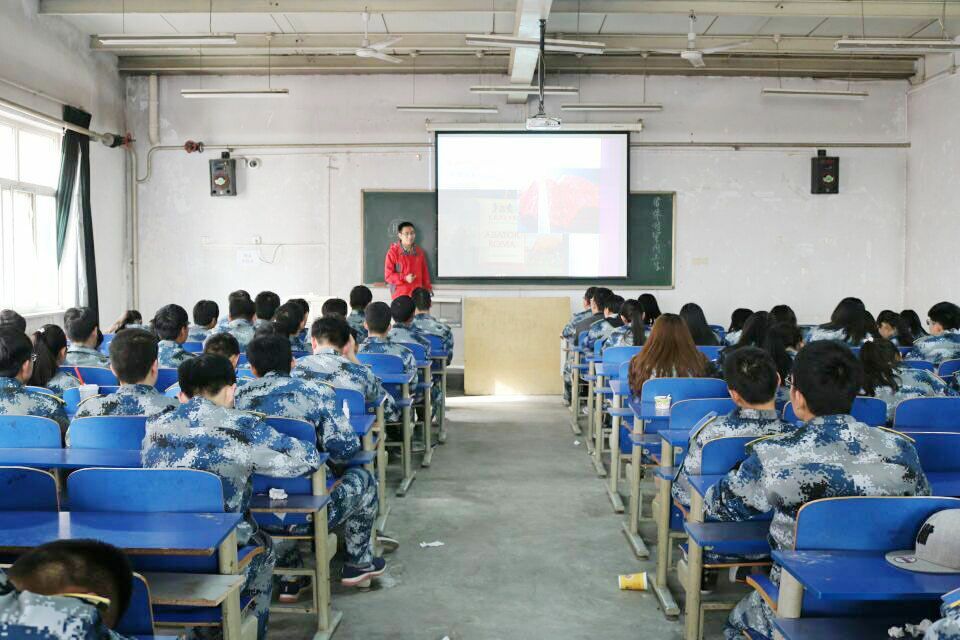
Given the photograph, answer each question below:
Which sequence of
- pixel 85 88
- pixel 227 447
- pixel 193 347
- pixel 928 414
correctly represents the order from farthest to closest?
1. pixel 85 88
2. pixel 193 347
3. pixel 928 414
4. pixel 227 447

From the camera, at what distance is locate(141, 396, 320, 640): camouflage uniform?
2.62 m

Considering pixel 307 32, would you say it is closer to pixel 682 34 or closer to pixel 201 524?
pixel 682 34

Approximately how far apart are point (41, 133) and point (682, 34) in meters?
6.73

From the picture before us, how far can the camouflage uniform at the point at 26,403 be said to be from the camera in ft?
11.1

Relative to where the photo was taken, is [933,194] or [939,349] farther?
[933,194]

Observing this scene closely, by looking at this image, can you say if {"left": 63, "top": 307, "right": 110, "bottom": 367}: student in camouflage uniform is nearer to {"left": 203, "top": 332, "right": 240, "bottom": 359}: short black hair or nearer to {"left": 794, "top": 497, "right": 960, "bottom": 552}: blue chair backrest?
{"left": 203, "top": 332, "right": 240, "bottom": 359}: short black hair

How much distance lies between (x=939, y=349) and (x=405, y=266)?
577 cm

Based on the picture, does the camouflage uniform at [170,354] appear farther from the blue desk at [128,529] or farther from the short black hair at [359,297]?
A: the blue desk at [128,529]

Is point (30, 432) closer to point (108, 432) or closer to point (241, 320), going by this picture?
point (108, 432)

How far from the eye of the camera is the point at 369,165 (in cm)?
998

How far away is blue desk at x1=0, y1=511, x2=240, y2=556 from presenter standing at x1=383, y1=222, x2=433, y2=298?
735 cm

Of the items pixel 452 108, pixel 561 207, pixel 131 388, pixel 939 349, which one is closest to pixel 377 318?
pixel 131 388

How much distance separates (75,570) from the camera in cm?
143

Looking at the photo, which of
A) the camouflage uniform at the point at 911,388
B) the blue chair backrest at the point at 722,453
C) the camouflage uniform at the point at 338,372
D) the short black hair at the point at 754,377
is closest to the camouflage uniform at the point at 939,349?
the camouflage uniform at the point at 911,388
